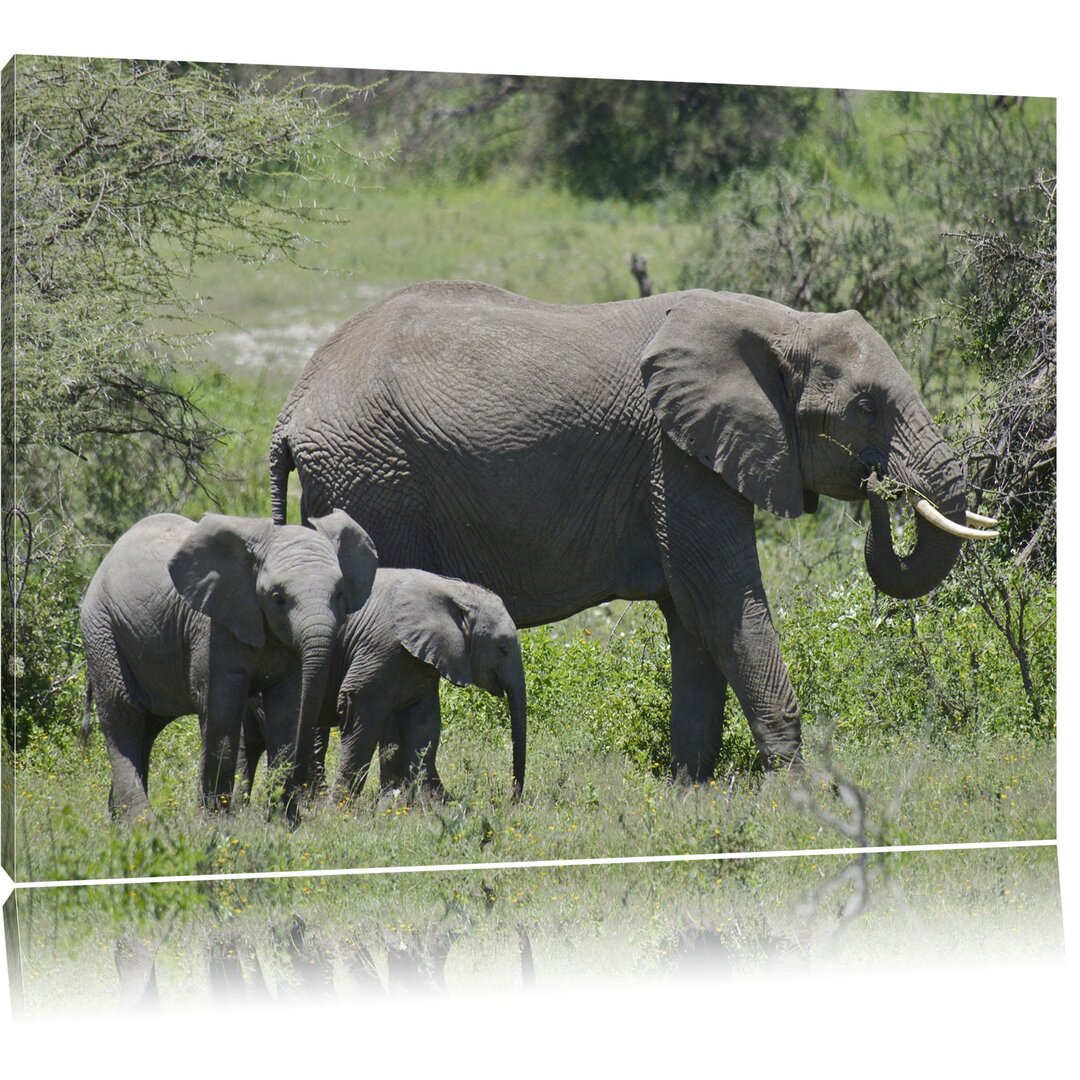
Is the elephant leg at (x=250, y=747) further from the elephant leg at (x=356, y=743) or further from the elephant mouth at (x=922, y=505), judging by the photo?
the elephant mouth at (x=922, y=505)

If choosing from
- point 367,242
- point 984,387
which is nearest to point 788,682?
point 984,387

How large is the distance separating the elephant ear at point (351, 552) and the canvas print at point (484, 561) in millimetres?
14

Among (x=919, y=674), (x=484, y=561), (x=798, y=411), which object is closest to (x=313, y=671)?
(x=484, y=561)

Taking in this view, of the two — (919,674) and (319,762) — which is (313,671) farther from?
(919,674)

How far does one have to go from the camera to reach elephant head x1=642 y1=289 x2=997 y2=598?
8742 mm

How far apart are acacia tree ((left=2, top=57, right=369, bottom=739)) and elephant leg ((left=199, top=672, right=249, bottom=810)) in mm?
803

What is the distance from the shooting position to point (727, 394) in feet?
28.7

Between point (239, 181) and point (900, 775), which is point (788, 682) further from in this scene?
point (239, 181)

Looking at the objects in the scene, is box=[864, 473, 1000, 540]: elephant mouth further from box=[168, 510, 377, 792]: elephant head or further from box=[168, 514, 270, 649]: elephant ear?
box=[168, 514, 270, 649]: elephant ear

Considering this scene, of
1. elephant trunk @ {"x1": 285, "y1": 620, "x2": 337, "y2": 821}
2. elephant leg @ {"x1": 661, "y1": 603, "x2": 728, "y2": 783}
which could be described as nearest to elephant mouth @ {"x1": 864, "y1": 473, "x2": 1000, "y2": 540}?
elephant leg @ {"x1": 661, "y1": 603, "x2": 728, "y2": 783}

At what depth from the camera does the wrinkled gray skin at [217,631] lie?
7.93 meters

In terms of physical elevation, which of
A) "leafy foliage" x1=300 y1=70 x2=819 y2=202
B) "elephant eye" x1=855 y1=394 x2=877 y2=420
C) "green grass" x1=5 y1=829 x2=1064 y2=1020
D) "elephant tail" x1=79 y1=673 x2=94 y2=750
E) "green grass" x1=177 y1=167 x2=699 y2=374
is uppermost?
"leafy foliage" x1=300 y1=70 x2=819 y2=202

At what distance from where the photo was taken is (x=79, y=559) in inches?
447

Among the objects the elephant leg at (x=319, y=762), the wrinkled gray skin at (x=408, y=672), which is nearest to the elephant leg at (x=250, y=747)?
the wrinkled gray skin at (x=408, y=672)
